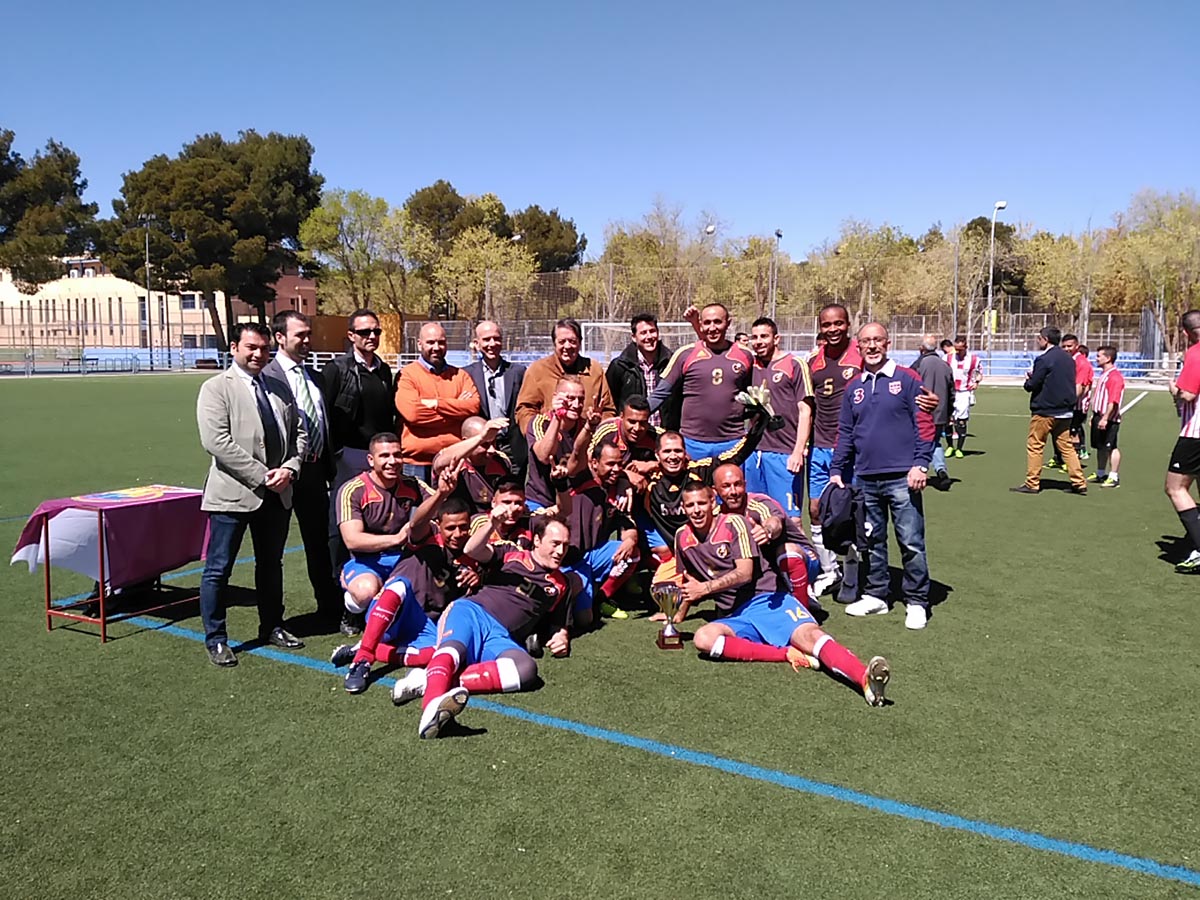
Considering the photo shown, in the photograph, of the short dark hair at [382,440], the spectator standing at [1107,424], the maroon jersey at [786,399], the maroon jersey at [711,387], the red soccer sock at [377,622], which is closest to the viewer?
the red soccer sock at [377,622]

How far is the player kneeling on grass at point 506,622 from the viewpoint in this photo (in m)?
4.46

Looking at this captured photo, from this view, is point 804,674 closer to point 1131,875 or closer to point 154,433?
point 1131,875

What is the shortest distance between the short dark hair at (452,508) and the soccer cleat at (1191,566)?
5893 mm

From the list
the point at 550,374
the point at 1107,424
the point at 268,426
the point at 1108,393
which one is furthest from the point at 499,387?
the point at 1108,393

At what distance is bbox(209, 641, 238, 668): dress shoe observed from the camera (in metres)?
4.95

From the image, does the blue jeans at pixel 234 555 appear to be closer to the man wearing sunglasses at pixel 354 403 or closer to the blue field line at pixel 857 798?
the man wearing sunglasses at pixel 354 403

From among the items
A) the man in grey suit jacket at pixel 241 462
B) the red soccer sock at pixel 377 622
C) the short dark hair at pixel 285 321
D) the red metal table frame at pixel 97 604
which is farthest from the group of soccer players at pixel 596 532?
the red metal table frame at pixel 97 604

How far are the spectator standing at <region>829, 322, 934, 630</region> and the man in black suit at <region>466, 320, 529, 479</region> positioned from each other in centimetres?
230

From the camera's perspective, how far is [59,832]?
3.24m

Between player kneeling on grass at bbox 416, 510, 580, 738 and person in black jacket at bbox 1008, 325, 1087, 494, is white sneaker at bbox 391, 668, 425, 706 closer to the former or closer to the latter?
player kneeling on grass at bbox 416, 510, 580, 738

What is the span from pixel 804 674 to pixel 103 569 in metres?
4.16

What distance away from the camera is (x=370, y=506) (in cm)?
523

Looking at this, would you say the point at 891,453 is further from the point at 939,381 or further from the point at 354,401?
the point at 939,381

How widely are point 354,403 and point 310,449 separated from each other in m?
0.50
